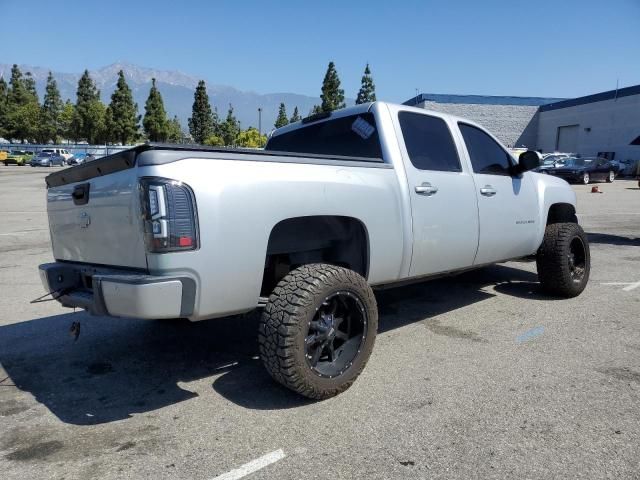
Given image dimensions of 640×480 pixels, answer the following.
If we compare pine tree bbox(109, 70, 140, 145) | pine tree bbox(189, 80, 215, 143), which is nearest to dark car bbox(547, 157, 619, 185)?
pine tree bbox(189, 80, 215, 143)

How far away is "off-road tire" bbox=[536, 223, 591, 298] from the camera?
5.17m

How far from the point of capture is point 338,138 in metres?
4.27

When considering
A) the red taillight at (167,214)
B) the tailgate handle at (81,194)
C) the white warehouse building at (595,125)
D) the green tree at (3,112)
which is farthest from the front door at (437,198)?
the green tree at (3,112)

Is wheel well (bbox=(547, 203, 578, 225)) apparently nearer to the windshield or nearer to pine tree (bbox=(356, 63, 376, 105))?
the windshield

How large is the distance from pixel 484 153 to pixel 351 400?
2800 millimetres

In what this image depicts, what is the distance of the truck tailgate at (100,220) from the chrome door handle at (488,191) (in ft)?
9.78

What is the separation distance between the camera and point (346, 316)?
10.9 feet

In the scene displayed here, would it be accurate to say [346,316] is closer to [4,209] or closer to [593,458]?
[593,458]

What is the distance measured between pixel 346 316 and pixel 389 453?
100cm

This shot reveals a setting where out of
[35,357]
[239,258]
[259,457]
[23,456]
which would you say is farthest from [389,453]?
[35,357]

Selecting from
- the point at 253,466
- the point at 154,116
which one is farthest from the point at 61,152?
the point at 253,466

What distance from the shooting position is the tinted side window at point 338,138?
393 centimetres

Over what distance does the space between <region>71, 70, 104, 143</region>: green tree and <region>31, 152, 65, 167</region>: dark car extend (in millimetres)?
23412

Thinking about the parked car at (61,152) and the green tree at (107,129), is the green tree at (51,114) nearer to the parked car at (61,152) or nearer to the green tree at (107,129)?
the green tree at (107,129)
